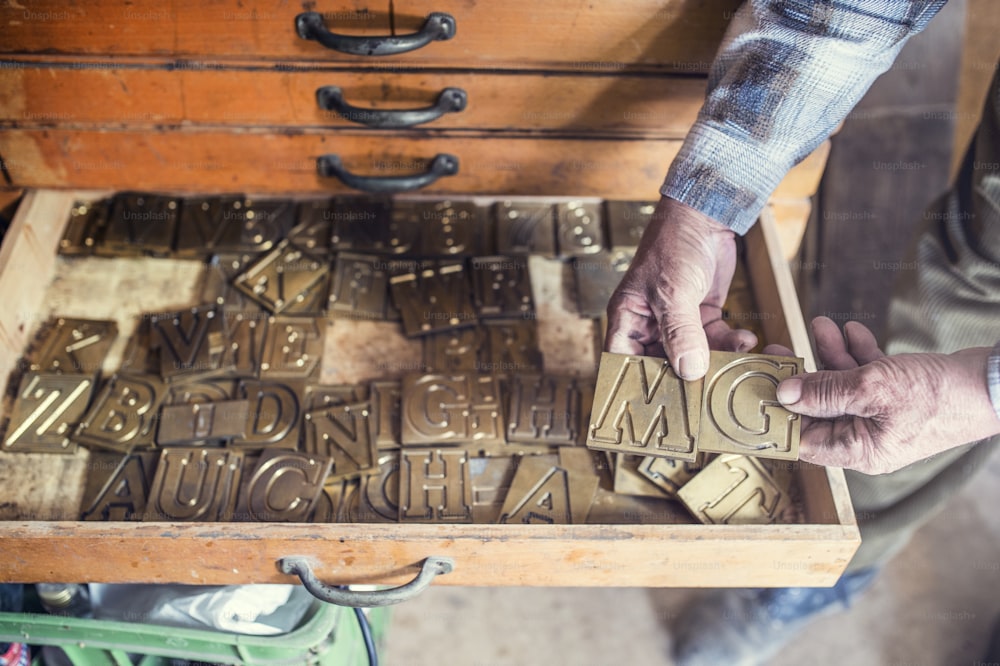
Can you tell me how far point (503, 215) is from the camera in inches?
68.0

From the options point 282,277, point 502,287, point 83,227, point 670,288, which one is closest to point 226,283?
point 282,277

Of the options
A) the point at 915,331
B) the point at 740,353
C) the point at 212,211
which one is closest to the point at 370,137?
the point at 212,211

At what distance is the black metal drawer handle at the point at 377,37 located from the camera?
1351mm

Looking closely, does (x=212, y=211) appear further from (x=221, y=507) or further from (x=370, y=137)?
(x=221, y=507)

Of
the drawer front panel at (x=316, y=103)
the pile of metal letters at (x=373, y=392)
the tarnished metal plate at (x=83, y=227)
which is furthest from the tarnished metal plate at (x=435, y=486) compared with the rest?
the tarnished metal plate at (x=83, y=227)

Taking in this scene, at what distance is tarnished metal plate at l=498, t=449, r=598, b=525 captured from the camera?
128cm

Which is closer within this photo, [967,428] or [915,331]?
[967,428]

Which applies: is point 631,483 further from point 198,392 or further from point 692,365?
point 198,392

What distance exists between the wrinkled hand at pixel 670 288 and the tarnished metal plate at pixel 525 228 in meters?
0.34

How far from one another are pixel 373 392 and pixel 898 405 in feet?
2.89

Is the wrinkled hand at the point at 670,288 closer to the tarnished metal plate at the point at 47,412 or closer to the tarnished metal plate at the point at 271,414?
the tarnished metal plate at the point at 271,414

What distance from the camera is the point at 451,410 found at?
141 centimetres

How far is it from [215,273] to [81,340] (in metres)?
0.29

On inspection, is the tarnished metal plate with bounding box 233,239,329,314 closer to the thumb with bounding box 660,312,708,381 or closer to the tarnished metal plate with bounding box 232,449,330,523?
the tarnished metal plate with bounding box 232,449,330,523
